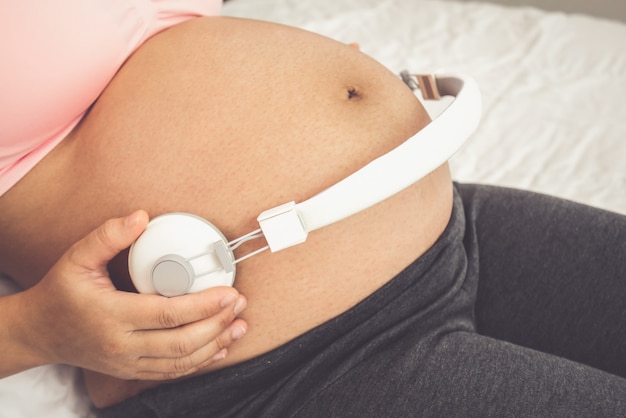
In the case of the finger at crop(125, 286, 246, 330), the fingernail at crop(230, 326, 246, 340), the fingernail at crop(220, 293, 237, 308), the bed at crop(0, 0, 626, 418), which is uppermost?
the finger at crop(125, 286, 246, 330)

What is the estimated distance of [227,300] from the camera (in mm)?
530

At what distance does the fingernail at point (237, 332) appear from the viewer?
56 centimetres

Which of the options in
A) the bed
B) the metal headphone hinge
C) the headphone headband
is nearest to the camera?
the headphone headband

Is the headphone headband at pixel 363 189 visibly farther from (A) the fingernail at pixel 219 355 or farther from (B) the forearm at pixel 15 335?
(B) the forearm at pixel 15 335

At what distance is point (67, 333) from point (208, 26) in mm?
404

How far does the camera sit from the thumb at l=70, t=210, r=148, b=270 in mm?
512

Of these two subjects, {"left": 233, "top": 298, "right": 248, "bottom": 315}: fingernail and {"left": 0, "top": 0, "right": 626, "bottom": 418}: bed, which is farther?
{"left": 0, "top": 0, "right": 626, "bottom": 418}: bed

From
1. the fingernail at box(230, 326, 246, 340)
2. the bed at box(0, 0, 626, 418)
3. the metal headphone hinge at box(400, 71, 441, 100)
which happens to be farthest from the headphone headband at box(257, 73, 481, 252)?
the bed at box(0, 0, 626, 418)

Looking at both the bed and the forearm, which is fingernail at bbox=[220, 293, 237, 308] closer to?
the forearm

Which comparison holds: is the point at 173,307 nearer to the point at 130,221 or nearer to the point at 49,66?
the point at 130,221

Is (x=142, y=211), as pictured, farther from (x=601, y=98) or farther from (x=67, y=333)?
(x=601, y=98)

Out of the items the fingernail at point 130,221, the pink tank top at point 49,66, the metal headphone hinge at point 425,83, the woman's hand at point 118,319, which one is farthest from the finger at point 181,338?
the metal headphone hinge at point 425,83

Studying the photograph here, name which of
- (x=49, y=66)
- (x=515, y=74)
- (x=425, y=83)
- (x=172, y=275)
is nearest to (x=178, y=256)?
(x=172, y=275)

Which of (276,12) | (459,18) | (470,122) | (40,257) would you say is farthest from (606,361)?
(276,12)
